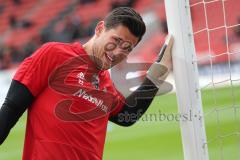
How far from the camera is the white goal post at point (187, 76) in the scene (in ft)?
8.70

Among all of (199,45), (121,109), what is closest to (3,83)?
(199,45)

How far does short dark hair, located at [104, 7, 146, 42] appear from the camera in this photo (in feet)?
8.23

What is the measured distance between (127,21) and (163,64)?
37 centimetres

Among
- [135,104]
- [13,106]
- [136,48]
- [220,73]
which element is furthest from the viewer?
[136,48]

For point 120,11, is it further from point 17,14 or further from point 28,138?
point 17,14

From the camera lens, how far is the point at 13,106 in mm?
2303

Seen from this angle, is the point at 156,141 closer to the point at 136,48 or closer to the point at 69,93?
the point at 69,93

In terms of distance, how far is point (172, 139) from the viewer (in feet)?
25.2

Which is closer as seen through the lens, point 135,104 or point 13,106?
point 13,106

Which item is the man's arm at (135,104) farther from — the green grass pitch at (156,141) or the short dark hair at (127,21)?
the green grass pitch at (156,141)

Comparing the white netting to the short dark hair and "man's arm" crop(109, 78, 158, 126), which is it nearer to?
"man's arm" crop(109, 78, 158, 126)

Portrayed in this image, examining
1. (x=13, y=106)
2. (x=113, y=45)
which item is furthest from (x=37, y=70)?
(x=113, y=45)

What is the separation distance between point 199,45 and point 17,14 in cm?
871

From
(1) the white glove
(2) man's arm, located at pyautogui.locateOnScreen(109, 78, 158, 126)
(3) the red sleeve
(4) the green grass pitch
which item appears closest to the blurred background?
(4) the green grass pitch
